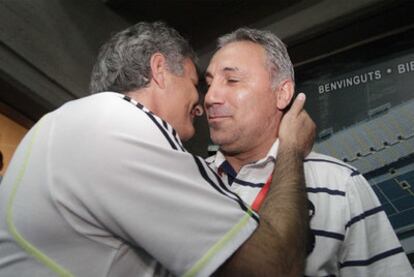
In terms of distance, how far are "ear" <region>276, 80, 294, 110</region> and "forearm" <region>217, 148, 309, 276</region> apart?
0.54 m

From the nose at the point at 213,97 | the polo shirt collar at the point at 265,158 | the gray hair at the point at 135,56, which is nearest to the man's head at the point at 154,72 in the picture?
the gray hair at the point at 135,56

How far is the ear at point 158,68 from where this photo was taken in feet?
4.42

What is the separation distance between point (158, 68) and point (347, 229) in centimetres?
81

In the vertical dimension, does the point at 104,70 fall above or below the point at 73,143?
above

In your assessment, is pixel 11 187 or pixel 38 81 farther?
pixel 38 81

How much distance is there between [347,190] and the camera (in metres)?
1.40

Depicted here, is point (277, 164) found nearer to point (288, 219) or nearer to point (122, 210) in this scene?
point (288, 219)

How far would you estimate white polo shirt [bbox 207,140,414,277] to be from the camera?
130cm

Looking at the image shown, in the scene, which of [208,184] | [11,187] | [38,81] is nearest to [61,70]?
[38,81]

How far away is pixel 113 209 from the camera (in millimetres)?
885

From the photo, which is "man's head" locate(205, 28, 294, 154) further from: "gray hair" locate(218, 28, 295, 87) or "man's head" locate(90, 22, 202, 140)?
"man's head" locate(90, 22, 202, 140)

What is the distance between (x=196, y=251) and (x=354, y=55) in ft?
5.49

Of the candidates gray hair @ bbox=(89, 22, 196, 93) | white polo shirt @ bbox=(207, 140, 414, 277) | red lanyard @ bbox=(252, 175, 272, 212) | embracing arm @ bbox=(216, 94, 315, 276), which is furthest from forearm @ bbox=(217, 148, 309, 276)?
gray hair @ bbox=(89, 22, 196, 93)

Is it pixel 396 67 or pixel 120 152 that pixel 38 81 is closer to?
pixel 120 152
